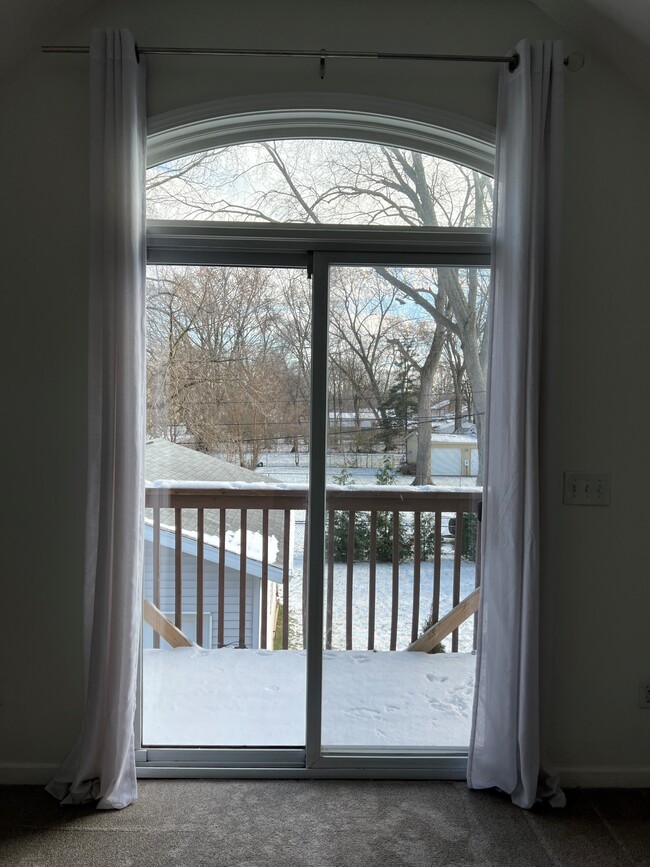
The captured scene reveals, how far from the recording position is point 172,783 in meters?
2.49

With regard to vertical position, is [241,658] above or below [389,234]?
below

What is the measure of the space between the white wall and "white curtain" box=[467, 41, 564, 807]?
10cm

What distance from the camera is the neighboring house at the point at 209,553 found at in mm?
2615

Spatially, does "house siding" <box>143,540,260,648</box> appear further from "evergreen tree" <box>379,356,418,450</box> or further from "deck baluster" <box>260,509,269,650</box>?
"evergreen tree" <box>379,356,418,450</box>

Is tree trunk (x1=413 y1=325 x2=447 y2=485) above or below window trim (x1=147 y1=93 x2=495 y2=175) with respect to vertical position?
below

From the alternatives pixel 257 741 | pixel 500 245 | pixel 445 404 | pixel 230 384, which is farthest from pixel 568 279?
pixel 257 741

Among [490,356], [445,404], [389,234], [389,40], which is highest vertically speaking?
[389,40]

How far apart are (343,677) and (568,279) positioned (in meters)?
1.79

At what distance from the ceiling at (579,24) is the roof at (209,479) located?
1503mm

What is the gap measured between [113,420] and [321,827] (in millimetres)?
1575

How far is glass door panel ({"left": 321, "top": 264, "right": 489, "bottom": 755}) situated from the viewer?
2.60m

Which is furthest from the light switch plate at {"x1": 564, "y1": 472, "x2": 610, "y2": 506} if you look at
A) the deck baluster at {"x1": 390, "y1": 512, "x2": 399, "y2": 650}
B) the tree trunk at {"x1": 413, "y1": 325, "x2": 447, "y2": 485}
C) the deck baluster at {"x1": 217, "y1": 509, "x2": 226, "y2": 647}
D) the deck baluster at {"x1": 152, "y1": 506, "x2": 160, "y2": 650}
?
the deck baluster at {"x1": 152, "y1": 506, "x2": 160, "y2": 650}

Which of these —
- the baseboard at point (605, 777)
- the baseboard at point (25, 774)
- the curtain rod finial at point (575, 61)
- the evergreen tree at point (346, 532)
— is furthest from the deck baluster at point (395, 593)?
the curtain rod finial at point (575, 61)

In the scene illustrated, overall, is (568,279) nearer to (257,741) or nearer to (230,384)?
(230,384)
